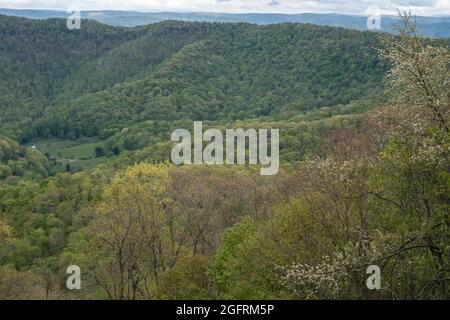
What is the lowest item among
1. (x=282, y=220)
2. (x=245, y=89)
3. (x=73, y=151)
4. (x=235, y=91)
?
(x=73, y=151)

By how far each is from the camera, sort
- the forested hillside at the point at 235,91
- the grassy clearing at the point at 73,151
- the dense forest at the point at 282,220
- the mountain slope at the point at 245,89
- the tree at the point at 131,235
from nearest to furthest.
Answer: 1. the dense forest at the point at 282,220
2. the tree at the point at 131,235
3. the grassy clearing at the point at 73,151
4. the mountain slope at the point at 245,89
5. the forested hillside at the point at 235,91

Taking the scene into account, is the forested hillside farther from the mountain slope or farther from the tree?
the tree

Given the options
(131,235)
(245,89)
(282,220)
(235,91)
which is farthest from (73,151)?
(282,220)

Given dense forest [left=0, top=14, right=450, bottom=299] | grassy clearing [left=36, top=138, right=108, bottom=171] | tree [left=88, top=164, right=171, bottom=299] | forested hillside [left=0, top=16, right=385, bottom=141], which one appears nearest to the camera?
dense forest [left=0, top=14, right=450, bottom=299]

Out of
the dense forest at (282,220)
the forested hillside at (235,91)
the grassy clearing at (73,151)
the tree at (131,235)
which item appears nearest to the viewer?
the dense forest at (282,220)

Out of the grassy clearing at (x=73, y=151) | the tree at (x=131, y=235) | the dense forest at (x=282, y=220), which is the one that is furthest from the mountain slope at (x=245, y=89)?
the tree at (x=131, y=235)

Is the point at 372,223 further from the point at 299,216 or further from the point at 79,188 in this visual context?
the point at 79,188

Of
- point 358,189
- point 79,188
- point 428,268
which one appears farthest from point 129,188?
point 79,188

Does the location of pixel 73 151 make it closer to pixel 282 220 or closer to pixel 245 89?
pixel 245 89

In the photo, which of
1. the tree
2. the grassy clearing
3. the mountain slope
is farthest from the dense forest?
the mountain slope

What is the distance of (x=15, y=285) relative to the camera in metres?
30.9

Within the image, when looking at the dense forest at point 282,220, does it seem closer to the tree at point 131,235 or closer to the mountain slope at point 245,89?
the tree at point 131,235

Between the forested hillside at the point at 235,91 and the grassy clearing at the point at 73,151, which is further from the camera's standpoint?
the forested hillside at the point at 235,91

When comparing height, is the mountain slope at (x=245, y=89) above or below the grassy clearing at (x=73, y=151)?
above
